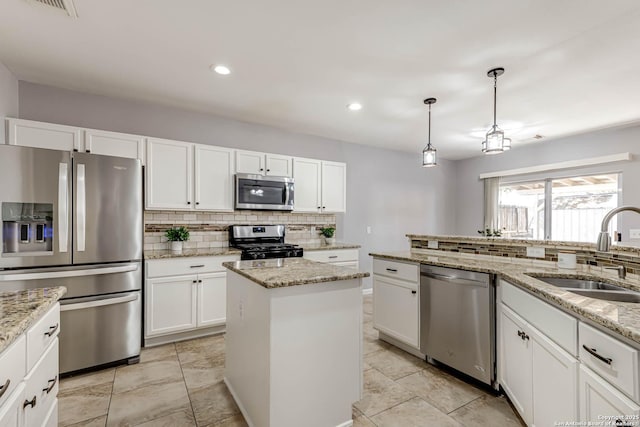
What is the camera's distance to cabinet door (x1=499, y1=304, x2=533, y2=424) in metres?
1.78

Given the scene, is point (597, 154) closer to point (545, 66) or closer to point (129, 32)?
point (545, 66)

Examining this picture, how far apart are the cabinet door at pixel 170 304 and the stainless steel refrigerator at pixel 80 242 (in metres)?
0.19

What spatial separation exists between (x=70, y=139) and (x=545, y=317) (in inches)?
151

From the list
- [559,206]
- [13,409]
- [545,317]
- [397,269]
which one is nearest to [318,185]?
[397,269]

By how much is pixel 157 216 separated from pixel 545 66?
13.1ft

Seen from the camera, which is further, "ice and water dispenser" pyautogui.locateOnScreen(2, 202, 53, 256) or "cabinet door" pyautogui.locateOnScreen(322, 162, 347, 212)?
"cabinet door" pyautogui.locateOnScreen(322, 162, 347, 212)

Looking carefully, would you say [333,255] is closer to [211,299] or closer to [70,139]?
[211,299]

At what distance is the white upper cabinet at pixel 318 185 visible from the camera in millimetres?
4219

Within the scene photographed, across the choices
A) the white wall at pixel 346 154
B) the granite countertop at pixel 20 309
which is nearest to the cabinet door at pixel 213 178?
the white wall at pixel 346 154

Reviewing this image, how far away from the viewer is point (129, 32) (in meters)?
2.17

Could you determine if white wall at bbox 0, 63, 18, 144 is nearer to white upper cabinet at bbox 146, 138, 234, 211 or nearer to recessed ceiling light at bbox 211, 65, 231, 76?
white upper cabinet at bbox 146, 138, 234, 211

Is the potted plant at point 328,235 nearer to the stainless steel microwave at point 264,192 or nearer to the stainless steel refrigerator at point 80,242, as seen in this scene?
the stainless steel microwave at point 264,192

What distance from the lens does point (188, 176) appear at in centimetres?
341

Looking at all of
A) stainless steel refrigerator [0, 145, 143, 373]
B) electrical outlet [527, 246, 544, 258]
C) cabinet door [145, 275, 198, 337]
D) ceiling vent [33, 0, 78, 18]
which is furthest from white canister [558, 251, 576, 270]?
ceiling vent [33, 0, 78, 18]
